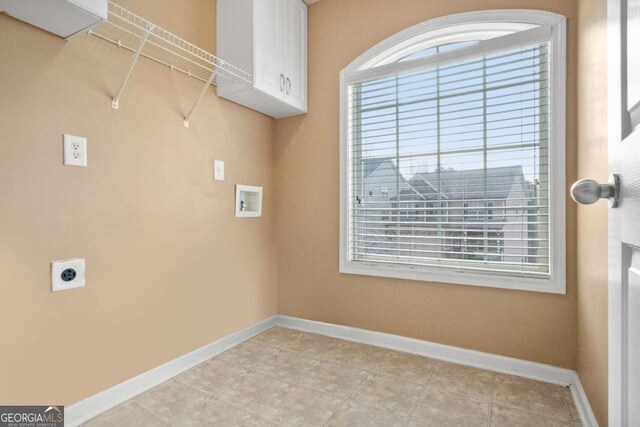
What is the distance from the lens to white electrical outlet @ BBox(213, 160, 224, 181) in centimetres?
215

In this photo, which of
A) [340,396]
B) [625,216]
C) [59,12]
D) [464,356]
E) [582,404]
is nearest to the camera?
[625,216]

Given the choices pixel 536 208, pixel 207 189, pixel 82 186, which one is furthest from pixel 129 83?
pixel 536 208

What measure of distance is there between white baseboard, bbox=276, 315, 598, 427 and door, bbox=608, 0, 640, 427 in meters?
1.07

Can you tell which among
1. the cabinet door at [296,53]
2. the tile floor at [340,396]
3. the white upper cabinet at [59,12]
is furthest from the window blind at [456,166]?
the white upper cabinet at [59,12]

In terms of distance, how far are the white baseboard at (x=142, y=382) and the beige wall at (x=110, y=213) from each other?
0.04 m

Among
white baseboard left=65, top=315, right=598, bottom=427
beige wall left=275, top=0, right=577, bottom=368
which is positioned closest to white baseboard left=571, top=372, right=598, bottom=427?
white baseboard left=65, top=315, right=598, bottom=427

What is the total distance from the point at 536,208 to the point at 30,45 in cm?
256

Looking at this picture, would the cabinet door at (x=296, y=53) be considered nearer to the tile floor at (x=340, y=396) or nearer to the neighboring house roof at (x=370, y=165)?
the neighboring house roof at (x=370, y=165)

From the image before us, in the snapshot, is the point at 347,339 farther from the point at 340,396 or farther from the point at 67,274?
the point at 67,274

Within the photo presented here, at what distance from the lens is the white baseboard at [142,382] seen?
1.48 m

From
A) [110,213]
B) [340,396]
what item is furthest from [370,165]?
[110,213]

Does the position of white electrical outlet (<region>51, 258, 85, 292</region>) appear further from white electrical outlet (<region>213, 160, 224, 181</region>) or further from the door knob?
the door knob

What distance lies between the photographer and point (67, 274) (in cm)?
144

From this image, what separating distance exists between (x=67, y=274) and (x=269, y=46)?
1.72m
